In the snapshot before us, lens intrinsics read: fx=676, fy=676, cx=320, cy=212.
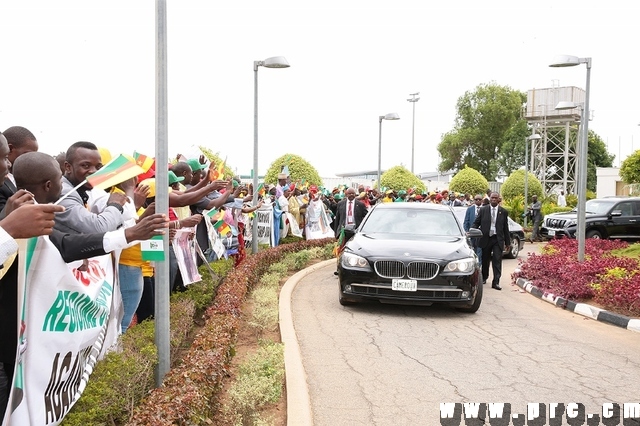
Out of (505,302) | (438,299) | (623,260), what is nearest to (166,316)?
(438,299)

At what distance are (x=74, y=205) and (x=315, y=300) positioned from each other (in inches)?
271

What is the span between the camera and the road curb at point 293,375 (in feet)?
17.1

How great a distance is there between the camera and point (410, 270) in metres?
9.31

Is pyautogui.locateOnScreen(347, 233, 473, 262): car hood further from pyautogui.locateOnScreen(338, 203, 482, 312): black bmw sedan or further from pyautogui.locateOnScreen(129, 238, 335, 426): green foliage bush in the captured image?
pyautogui.locateOnScreen(129, 238, 335, 426): green foliage bush

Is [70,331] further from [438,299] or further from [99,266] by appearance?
[438,299]

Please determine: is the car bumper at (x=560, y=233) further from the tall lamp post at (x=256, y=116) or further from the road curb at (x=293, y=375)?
the road curb at (x=293, y=375)

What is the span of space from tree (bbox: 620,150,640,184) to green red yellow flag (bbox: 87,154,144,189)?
38.5 metres

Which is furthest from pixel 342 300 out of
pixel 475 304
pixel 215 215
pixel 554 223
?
pixel 554 223

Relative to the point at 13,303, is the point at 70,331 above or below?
below

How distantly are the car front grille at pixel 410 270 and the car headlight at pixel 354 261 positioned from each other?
8.8 inches

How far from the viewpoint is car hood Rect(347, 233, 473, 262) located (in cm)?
941

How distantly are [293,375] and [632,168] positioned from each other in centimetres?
3691

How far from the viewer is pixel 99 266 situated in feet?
14.5

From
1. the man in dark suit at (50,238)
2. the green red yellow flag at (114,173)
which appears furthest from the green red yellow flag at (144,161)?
the man in dark suit at (50,238)
